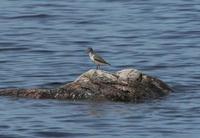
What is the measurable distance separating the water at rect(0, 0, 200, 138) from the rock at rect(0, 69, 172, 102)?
269mm

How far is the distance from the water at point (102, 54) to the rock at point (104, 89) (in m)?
0.27

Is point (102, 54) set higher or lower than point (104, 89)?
higher

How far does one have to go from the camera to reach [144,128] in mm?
18609

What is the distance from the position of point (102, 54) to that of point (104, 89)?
7435 mm

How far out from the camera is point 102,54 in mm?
28094

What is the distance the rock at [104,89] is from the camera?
2070 centimetres

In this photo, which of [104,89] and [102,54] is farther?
[102,54]

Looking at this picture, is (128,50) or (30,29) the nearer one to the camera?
(128,50)

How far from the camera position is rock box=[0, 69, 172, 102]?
20.7 metres

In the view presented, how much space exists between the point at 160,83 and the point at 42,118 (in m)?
3.44

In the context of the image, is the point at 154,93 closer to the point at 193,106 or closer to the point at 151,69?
the point at 193,106

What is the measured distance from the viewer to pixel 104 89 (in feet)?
67.9

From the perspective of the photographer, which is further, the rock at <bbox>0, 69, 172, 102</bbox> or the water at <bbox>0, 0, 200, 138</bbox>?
the rock at <bbox>0, 69, 172, 102</bbox>

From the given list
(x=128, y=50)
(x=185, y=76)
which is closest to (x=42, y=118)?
(x=185, y=76)
